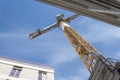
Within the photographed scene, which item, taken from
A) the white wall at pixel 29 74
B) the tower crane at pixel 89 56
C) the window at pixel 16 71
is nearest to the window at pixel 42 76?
the white wall at pixel 29 74

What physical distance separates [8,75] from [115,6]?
16.5 metres

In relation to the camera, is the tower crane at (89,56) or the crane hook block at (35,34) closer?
the tower crane at (89,56)

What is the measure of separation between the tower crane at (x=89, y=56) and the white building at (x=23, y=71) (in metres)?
4.66

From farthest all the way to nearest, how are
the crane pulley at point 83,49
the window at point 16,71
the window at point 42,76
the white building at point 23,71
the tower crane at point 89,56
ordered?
the window at point 42,76
the window at point 16,71
the white building at point 23,71
the crane pulley at point 83,49
the tower crane at point 89,56

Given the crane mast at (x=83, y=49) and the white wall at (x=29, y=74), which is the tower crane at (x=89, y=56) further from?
the white wall at (x=29, y=74)

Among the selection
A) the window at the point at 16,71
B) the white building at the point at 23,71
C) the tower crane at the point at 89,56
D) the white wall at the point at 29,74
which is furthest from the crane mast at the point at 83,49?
the window at the point at 16,71

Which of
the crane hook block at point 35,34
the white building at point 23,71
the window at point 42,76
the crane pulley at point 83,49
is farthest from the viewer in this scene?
the crane hook block at point 35,34

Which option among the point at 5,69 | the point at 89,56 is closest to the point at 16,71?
the point at 5,69

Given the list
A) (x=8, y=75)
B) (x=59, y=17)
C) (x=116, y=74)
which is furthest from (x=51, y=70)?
(x=116, y=74)

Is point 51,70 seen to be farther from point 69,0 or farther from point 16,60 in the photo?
point 69,0

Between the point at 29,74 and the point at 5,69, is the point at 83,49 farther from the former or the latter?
the point at 5,69

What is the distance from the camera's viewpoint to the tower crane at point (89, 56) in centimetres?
1068

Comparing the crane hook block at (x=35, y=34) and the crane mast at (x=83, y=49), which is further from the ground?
the crane hook block at (x=35, y=34)

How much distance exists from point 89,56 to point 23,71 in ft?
27.9
